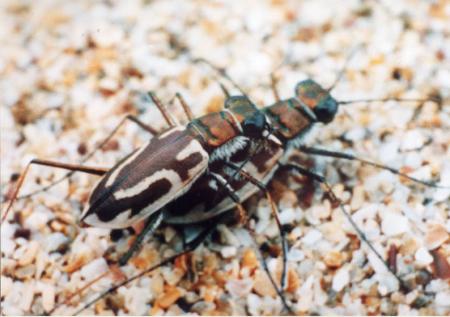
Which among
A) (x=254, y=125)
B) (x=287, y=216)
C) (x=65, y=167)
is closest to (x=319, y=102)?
(x=254, y=125)

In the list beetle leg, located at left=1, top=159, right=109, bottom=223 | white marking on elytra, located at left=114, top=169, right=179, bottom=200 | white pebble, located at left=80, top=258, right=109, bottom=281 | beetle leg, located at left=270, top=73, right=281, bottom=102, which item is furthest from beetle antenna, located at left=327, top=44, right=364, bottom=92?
white pebble, located at left=80, top=258, right=109, bottom=281

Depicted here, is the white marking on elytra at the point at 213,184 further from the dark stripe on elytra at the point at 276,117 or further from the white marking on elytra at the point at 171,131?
the dark stripe on elytra at the point at 276,117

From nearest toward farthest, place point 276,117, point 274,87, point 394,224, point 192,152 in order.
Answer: point 192,152
point 394,224
point 276,117
point 274,87

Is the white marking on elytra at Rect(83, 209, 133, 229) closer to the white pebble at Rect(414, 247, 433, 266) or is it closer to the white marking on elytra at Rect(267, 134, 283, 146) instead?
the white marking on elytra at Rect(267, 134, 283, 146)

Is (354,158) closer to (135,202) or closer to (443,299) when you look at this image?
(443,299)

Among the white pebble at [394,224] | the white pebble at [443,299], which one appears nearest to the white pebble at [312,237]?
the white pebble at [394,224]

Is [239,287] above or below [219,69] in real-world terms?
below

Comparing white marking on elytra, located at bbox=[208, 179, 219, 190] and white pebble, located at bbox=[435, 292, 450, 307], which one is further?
white marking on elytra, located at bbox=[208, 179, 219, 190]

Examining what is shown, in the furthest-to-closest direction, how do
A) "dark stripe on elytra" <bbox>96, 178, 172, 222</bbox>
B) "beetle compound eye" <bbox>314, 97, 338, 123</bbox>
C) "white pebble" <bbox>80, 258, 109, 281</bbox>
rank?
"beetle compound eye" <bbox>314, 97, 338, 123</bbox> → "white pebble" <bbox>80, 258, 109, 281</bbox> → "dark stripe on elytra" <bbox>96, 178, 172, 222</bbox>
